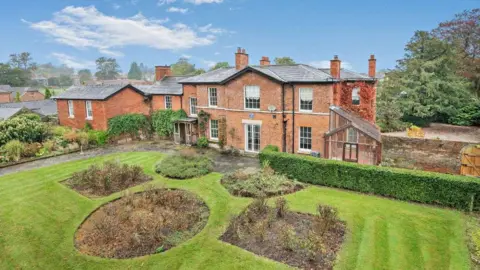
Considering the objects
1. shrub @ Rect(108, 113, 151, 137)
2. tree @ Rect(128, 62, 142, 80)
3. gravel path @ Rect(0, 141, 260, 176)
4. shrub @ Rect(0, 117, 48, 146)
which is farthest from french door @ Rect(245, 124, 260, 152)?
tree @ Rect(128, 62, 142, 80)

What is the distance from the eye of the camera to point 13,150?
20266 millimetres

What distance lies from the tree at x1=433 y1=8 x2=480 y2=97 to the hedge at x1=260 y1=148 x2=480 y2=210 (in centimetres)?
2837

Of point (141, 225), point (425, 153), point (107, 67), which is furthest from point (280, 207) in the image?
point (107, 67)

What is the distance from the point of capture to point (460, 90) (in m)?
32.1

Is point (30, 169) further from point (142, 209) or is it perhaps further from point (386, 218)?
point (386, 218)

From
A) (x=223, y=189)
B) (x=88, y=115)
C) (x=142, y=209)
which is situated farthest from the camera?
(x=88, y=115)

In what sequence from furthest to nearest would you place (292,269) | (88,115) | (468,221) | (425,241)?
1. (88,115)
2. (468,221)
3. (425,241)
4. (292,269)

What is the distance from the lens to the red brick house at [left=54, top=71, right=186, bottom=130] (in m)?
26.5

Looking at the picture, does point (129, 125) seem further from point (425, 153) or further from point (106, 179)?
point (425, 153)

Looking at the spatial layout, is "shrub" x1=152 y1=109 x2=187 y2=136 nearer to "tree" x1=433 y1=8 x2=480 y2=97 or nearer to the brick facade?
the brick facade

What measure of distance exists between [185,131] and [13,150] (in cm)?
1275

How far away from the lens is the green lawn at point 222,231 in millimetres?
8875

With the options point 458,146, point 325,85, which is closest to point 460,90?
point 458,146

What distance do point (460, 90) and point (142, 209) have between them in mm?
36268
